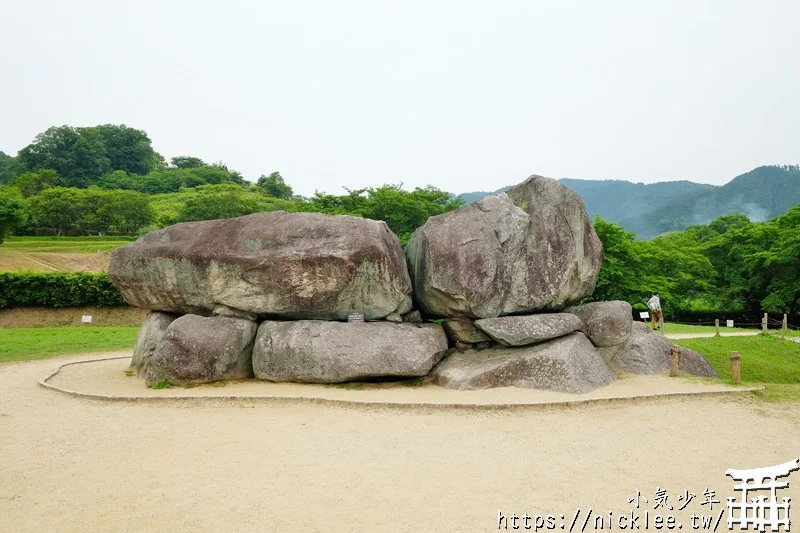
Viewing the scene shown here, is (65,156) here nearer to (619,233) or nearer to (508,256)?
(619,233)

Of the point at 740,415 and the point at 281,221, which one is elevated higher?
the point at 281,221

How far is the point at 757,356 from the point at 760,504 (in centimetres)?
1900

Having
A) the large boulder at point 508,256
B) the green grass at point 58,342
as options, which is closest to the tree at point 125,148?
the green grass at point 58,342

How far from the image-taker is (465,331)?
521 inches

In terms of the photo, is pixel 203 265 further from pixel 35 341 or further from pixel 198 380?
pixel 35 341

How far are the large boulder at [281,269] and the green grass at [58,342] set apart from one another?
7.54 m

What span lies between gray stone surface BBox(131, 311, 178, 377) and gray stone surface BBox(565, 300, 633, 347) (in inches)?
437

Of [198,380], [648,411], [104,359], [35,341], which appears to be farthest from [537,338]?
[35,341]

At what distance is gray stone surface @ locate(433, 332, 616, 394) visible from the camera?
37.8 feet

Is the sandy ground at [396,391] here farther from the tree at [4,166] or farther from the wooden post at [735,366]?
the tree at [4,166]

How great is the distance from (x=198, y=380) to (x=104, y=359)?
708cm

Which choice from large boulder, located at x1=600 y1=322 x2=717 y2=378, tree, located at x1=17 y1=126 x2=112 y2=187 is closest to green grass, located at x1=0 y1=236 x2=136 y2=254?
tree, located at x1=17 y1=126 x2=112 y2=187

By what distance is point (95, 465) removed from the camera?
723 cm

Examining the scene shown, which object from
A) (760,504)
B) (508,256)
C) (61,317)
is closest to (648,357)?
(508,256)
